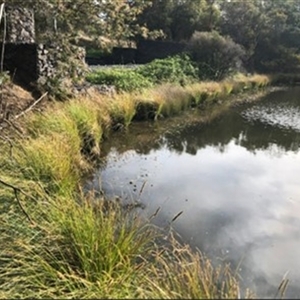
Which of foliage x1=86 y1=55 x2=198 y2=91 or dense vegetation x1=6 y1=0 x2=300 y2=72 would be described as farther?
dense vegetation x1=6 y1=0 x2=300 y2=72

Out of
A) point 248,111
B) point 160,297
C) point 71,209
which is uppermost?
point 160,297

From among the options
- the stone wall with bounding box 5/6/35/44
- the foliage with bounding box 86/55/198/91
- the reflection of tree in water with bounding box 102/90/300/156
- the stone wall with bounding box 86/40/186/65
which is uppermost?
the stone wall with bounding box 5/6/35/44

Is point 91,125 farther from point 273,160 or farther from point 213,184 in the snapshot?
point 273,160

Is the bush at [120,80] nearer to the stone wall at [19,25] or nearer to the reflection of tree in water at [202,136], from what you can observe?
the reflection of tree in water at [202,136]

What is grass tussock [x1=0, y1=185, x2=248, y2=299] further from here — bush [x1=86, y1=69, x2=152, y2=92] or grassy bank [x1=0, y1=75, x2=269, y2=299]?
bush [x1=86, y1=69, x2=152, y2=92]

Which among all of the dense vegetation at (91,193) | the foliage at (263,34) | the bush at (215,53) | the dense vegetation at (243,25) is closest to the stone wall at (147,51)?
the dense vegetation at (243,25)

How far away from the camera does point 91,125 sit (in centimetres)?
721

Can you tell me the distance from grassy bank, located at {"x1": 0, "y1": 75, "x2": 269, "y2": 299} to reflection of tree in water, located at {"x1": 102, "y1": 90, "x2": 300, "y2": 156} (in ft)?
7.30

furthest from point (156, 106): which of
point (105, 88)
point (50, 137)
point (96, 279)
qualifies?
point (96, 279)

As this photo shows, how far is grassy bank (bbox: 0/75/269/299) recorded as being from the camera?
7.50ft

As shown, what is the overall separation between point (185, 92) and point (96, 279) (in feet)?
33.6

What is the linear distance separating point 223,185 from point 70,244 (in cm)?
343

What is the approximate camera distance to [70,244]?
2.89 metres

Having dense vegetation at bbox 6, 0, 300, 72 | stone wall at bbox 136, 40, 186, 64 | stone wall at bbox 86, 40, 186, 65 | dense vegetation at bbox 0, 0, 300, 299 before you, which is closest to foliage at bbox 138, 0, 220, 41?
dense vegetation at bbox 6, 0, 300, 72
